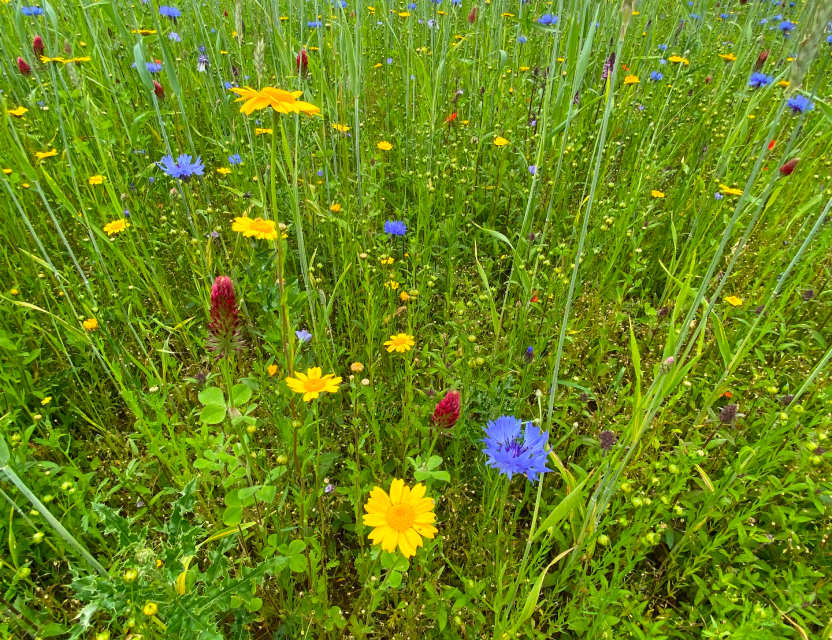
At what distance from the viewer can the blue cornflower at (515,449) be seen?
3.20 ft

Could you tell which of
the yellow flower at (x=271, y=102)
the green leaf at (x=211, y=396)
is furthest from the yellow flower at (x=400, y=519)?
the yellow flower at (x=271, y=102)

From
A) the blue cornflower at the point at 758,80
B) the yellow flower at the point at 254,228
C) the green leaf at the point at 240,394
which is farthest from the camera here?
the blue cornflower at the point at 758,80

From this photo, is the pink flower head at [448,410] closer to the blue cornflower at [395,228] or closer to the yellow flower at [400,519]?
the yellow flower at [400,519]

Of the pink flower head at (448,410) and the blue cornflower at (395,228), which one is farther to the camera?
the blue cornflower at (395,228)

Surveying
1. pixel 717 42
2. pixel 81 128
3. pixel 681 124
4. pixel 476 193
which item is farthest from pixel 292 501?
pixel 717 42

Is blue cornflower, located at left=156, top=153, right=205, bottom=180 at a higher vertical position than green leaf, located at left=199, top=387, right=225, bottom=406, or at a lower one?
higher

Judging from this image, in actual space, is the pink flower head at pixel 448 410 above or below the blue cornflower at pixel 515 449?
above

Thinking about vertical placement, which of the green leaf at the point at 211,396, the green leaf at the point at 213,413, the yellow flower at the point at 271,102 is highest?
the yellow flower at the point at 271,102

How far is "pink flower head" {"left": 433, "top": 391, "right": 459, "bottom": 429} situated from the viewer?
1.03 metres

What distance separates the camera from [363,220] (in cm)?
185

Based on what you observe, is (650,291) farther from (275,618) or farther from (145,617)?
(145,617)

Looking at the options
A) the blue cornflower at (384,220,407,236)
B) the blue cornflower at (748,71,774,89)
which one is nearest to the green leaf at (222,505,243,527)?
the blue cornflower at (384,220,407,236)

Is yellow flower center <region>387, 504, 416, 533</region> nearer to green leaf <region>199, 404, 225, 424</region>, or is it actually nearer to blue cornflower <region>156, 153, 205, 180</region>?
green leaf <region>199, 404, 225, 424</region>

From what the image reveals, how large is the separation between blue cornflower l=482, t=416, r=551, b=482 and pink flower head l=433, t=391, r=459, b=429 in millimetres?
95
